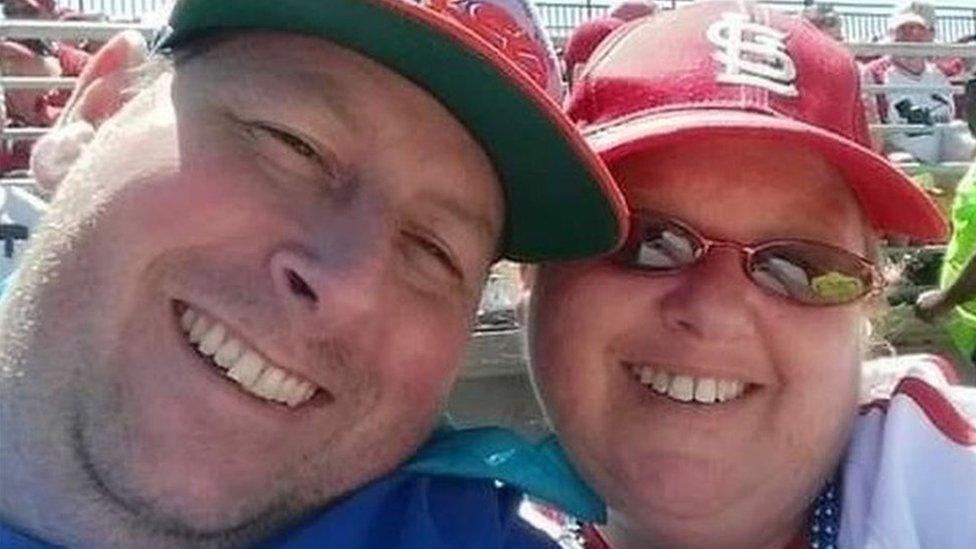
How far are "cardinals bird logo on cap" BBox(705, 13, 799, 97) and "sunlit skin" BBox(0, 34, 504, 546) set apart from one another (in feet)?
1.17

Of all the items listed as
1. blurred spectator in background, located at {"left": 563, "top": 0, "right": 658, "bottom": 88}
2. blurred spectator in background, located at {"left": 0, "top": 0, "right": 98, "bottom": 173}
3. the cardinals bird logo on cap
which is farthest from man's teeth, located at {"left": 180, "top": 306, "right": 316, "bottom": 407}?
blurred spectator in background, located at {"left": 0, "top": 0, "right": 98, "bottom": 173}

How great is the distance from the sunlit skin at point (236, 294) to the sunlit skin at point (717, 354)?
212 millimetres

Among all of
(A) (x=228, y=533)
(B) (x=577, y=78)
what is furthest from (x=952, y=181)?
(A) (x=228, y=533)

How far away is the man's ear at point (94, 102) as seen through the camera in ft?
6.11

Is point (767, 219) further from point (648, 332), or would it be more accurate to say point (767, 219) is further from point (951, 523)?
point (951, 523)

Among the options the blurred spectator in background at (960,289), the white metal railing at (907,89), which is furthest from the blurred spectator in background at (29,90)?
the white metal railing at (907,89)

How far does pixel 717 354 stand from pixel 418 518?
410 millimetres

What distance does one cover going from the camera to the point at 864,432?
190 cm

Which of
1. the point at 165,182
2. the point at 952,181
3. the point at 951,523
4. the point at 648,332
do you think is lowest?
the point at 952,181

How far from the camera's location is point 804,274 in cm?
183

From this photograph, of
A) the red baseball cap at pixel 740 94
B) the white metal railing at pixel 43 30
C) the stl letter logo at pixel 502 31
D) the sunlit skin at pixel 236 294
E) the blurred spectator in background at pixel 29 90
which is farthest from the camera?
the blurred spectator in background at pixel 29 90

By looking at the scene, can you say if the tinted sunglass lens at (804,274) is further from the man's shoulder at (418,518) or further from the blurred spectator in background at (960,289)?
the blurred spectator in background at (960,289)

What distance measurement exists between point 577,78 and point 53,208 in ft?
2.43

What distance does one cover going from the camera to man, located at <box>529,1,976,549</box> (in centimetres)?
182
